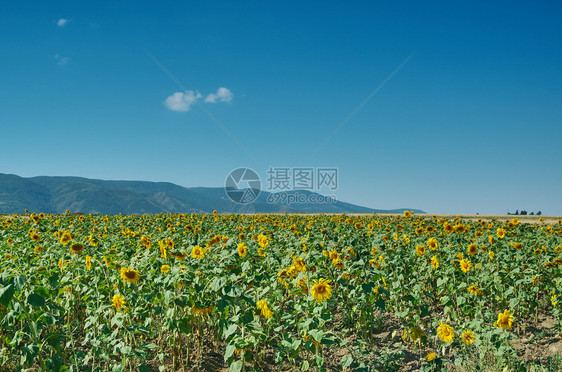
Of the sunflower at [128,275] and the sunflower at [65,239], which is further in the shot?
the sunflower at [65,239]

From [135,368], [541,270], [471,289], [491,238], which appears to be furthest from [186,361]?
[491,238]

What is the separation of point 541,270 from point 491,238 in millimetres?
1657

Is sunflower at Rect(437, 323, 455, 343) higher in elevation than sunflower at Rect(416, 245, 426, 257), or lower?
lower

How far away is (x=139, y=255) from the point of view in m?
5.73

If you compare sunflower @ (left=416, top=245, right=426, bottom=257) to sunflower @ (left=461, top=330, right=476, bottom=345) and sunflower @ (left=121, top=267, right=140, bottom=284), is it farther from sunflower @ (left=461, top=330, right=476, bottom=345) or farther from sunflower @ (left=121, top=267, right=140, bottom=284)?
sunflower @ (left=121, top=267, right=140, bottom=284)

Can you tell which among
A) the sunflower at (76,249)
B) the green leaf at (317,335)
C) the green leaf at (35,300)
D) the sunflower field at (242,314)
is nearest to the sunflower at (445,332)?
the sunflower field at (242,314)

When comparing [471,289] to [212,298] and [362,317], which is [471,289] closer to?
[362,317]

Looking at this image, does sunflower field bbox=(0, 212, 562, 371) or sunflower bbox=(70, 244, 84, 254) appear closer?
sunflower field bbox=(0, 212, 562, 371)

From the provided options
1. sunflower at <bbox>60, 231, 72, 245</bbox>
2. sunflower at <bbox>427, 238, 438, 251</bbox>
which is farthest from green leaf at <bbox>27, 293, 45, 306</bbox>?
sunflower at <bbox>427, 238, 438, 251</bbox>

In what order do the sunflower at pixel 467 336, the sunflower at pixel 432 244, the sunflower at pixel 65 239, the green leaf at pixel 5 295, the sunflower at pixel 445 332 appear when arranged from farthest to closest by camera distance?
1. the sunflower at pixel 432 244
2. the sunflower at pixel 65 239
3. the sunflower at pixel 467 336
4. the sunflower at pixel 445 332
5. the green leaf at pixel 5 295

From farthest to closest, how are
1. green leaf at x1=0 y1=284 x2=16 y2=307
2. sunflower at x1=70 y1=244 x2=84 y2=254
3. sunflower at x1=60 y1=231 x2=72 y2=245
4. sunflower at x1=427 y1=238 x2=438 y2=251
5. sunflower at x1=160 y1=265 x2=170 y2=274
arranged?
sunflower at x1=427 y1=238 x2=438 y2=251, sunflower at x1=60 y1=231 x2=72 y2=245, sunflower at x1=70 y1=244 x2=84 y2=254, sunflower at x1=160 y1=265 x2=170 y2=274, green leaf at x1=0 y1=284 x2=16 y2=307

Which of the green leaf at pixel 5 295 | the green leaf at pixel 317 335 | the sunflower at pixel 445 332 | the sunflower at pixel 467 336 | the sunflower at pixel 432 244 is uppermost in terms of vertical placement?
the sunflower at pixel 432 244

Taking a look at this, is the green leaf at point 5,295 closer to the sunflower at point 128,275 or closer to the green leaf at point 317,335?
the sunflower at point 128,275

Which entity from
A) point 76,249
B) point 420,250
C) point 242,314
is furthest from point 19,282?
point 420,250
